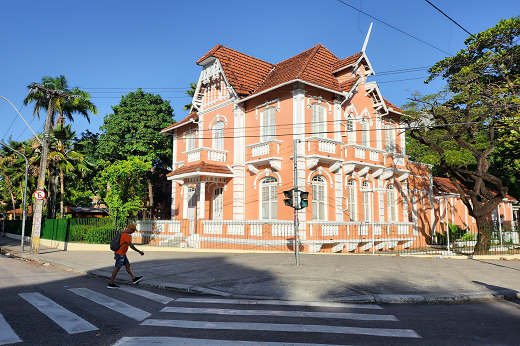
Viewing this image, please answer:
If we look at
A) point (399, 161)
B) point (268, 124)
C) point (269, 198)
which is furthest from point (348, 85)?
point (269, 198)

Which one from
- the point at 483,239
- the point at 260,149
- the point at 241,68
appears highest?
the point at 241,68

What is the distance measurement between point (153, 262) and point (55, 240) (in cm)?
1241

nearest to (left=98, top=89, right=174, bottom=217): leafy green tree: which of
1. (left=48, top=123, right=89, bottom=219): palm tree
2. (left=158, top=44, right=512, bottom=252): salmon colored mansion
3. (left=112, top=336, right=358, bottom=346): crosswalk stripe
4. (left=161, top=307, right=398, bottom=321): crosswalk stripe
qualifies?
(left=48, top=123, right=89, bottom=219): palm tree

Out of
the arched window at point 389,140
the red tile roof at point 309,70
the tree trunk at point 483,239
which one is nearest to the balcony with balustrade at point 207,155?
the red tile roof at point 309,70

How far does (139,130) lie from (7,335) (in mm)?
28619

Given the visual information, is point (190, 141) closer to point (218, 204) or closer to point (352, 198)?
point (218, 204)

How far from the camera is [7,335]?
553 centimetres

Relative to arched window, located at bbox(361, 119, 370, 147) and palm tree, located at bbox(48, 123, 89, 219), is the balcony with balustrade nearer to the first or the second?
arched window, located at bbox(361, 119, 370, 147)

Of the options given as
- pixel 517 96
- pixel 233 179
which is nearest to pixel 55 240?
pixel 233 179

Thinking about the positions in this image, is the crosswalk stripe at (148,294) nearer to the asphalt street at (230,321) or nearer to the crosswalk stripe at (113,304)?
the asphalt street at (230,321)

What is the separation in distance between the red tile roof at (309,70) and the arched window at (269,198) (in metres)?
5.15

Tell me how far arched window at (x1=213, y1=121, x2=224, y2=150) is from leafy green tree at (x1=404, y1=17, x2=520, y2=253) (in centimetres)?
1105

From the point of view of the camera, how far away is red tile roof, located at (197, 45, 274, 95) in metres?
22.2

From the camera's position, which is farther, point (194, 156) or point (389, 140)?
point (389, 140)
